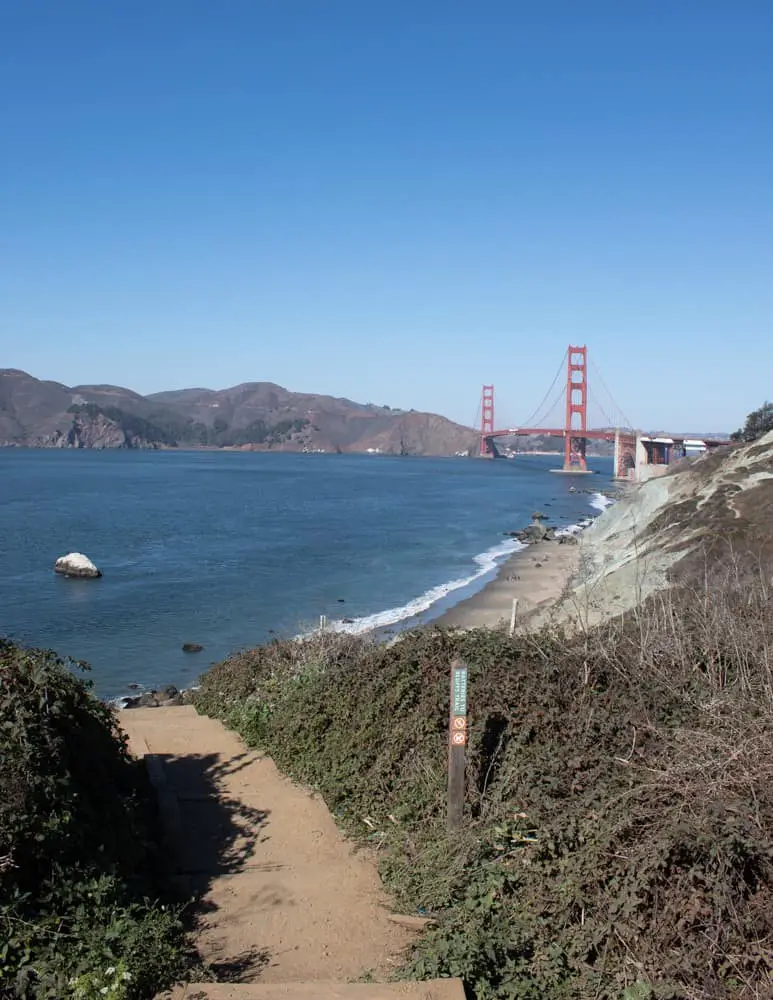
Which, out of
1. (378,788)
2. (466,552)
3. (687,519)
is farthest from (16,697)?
(466,552)

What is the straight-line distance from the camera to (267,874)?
6.28 meters

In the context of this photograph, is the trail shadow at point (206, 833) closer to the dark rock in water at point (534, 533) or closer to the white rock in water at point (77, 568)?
the white rock in water at point (77, 568)

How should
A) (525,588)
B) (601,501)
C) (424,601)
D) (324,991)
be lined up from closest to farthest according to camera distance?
(324,991)
(424,601)
(525,588)
(601,501)

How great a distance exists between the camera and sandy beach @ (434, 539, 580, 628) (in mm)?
23344

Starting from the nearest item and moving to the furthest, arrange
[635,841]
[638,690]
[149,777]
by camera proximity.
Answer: [635,841], [638,690], [149,777]

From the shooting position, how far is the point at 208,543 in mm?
41906

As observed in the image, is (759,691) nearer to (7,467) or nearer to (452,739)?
(452,739)

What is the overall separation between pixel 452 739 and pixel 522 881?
1122 mm

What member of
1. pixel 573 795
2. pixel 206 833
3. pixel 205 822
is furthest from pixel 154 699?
pixel 573 795

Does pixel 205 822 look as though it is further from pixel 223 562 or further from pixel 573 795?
pixel 223 562

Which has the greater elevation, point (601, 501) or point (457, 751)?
point (457, 751)

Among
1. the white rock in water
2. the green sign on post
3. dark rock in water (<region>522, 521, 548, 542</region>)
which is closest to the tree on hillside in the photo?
dark rock in water (<region>522, 521, 548, 542</region>)

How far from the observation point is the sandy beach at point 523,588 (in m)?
23.3

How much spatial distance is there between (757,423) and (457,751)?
A: 46.3m
